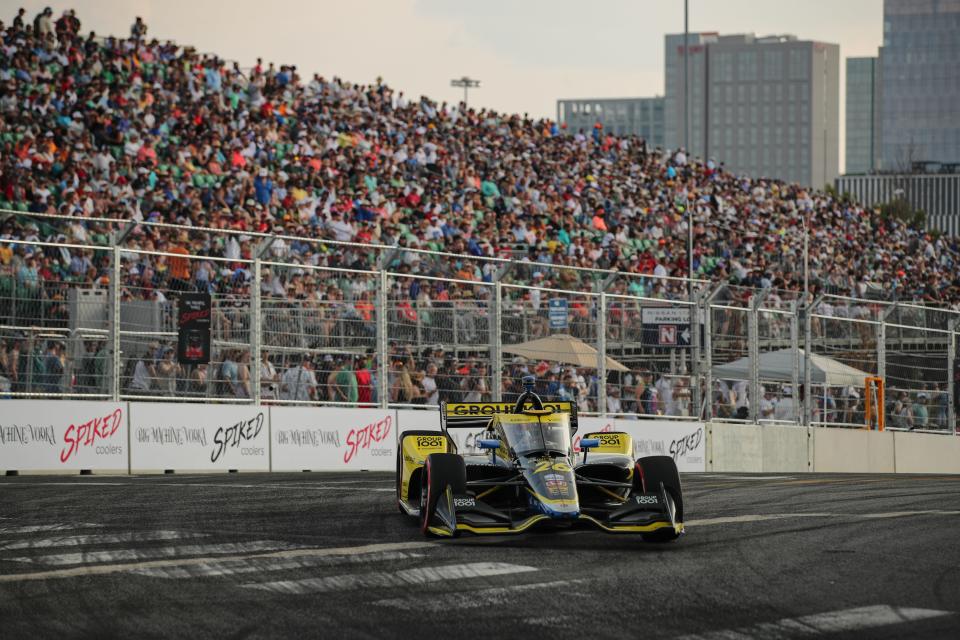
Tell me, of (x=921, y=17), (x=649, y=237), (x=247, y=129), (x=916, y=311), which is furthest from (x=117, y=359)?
(x=921, y=17)

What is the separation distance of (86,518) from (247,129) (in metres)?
18.5

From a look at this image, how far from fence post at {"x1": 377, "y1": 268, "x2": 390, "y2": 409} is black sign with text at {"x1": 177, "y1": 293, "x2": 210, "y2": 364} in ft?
8.58

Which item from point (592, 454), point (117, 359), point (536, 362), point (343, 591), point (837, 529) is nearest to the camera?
point (343, 591)

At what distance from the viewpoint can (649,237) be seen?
34.8m

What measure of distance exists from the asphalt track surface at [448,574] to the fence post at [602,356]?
27.6 ft

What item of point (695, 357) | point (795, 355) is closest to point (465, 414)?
point (695, 357)

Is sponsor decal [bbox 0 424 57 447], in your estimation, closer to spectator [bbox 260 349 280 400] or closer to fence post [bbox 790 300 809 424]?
spectator [bbox 260 349 280 400]

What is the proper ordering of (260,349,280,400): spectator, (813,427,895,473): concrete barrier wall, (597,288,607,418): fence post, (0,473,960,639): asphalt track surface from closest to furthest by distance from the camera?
(0,473,960,639): asphalt track surface
(260,349,280,400): spectator
(597,288,607,418): fence post
(813,427,895,473): concrete barrier wall

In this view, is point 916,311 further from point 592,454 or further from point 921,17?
point 921,17

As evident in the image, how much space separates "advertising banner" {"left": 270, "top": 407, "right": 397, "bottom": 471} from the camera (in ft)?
61.6

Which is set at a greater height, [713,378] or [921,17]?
[921,17]

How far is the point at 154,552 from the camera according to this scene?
9148mm

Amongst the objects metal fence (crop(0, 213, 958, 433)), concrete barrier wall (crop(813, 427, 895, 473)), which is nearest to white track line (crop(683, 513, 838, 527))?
metal fence (crop(0, 213, 958, 433))

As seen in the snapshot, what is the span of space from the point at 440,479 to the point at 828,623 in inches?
154
